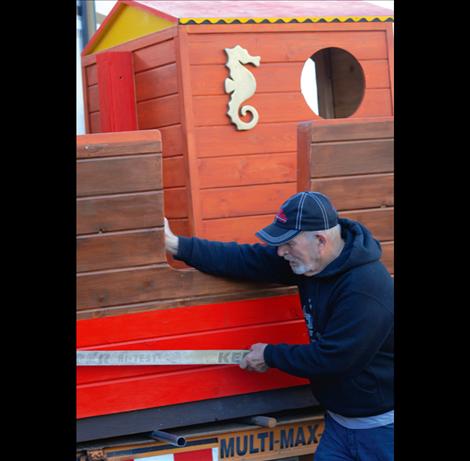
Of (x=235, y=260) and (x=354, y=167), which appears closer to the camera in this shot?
(x=235, y=260)

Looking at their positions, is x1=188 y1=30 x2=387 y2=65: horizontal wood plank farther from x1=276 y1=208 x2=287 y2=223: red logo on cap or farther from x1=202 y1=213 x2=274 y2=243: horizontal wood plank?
x1=276 y1=208 x2=287 y2=223: red logo on cap

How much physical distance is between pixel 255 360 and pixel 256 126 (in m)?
1.17

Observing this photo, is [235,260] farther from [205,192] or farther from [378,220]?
[378,220]

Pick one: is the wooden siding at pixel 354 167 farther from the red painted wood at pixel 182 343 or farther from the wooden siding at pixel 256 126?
the red painted wood at pixel 182 343

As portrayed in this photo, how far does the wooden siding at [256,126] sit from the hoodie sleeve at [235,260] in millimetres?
377

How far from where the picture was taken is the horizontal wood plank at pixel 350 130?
3645 millimetres

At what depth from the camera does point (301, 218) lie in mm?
3289

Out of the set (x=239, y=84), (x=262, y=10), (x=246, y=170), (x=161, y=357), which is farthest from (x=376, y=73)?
(x=161, y=357)

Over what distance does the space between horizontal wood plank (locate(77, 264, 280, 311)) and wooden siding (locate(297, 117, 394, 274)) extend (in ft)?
1.83

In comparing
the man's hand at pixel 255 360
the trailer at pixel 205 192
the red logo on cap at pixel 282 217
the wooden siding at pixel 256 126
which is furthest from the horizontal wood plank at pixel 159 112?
the man's hand at pixel 255 360

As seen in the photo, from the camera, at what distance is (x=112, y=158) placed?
334 cm
